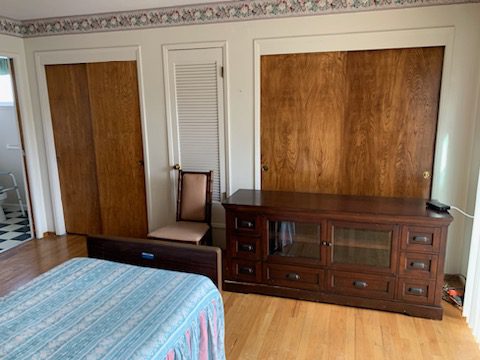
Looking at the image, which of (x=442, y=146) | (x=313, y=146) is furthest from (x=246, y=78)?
(x=442, y=146)

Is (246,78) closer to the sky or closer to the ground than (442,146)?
closer to the sky

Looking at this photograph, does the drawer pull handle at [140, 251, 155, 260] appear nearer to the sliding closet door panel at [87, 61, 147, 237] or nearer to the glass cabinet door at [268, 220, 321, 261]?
the glass cabinet door at [268, 220, 321, 261]

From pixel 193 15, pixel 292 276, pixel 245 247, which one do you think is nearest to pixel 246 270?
pixel 245 247

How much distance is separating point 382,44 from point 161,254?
2277 mm

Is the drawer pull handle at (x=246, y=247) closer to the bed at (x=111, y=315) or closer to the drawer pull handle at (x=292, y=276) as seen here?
the drawer pull handle at (x=292, y=276)

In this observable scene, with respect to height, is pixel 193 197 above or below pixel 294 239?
above

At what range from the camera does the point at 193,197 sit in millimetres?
3277

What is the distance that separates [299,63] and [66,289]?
239 centimetres

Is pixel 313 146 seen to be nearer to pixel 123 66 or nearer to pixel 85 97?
pixel 123 66

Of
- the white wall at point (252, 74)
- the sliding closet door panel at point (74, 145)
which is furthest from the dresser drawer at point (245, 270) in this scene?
the sliding closet door panel at point (74, 145)

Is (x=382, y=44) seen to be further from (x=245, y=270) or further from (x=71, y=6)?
(x=71, y=6)

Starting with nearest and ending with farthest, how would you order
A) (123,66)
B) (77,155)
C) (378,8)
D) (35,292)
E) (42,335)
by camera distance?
(42,335) < (35,292) < (378,8) < (123,66) < (77,155)

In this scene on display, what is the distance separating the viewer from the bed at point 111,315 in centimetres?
121

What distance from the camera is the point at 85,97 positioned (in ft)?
12.0
